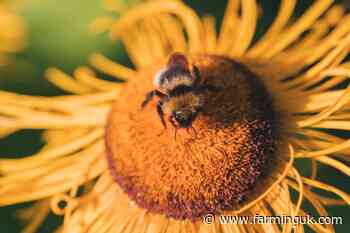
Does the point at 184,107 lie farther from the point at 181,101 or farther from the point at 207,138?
the point at 207,138

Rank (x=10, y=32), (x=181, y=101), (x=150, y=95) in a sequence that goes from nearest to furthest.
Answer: (x=181, y=101) → (x=150, y=95) → (x=10, y=32)

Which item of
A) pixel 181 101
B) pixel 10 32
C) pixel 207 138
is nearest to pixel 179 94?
pixel 181 101

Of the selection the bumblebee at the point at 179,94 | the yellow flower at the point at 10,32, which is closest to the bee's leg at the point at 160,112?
the bumblebee at the point at 179,94

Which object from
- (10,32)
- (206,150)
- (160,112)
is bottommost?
(206,150)

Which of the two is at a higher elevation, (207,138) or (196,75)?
(196,75)

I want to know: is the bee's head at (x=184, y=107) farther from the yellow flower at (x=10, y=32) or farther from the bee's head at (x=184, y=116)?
the yellow flower at (x=10, y=32)

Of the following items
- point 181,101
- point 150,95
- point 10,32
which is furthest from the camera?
point 10,32

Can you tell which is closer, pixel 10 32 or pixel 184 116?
pixel 184 116

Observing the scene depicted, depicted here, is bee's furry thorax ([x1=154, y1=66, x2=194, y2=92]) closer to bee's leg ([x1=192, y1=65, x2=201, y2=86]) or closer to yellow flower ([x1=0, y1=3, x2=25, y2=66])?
bee's leg ([x1=192, y1=65, x2=201, y2=86])
